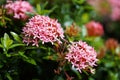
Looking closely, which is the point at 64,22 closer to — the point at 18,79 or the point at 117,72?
the point at 117,72

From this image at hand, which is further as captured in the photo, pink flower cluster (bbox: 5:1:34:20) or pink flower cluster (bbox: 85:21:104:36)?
pink flower cluster (bbox: 85:21:104:36)

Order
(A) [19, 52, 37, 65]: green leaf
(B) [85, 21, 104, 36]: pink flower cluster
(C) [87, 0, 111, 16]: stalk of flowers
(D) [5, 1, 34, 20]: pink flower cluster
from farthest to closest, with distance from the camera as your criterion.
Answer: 1. (C) [87, 0, 111, 16]: stalk of flowers
2. (B) [85, 21, 104, 36]: pink flower cluster
3. (D) [5, 1, 34, 20]: pink flower cluster
4. (A) [19, 52, 37, 65]: green leaf

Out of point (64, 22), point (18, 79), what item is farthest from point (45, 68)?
point (64, 22)

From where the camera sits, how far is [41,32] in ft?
5.45

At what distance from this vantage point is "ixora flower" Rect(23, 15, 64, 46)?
1660mm

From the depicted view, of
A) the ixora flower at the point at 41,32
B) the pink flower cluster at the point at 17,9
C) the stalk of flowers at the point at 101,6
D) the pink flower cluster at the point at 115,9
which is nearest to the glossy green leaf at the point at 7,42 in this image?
the ixora flower at the point at 41,32

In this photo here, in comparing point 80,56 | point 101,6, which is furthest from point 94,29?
point 101,6

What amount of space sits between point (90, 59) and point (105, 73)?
31.8 inches

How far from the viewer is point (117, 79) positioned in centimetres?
240

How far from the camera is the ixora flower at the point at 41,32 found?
1.66m

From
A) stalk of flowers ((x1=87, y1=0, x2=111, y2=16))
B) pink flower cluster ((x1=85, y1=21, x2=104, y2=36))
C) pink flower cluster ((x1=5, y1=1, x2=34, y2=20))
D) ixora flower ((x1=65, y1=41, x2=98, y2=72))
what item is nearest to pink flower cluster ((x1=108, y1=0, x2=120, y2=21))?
stalk of flowers ((x1=87, y1=0, x2=111, y2=16))

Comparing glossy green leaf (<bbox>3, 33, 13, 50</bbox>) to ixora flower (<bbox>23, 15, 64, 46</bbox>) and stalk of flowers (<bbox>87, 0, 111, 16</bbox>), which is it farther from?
stalk of flowers (<bbox>87, 0, 111, 16</bbox>)

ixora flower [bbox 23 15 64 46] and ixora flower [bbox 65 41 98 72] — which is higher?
ixora flower [bbox 23 15 64 46]

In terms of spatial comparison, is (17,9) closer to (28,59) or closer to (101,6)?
(28,59)
